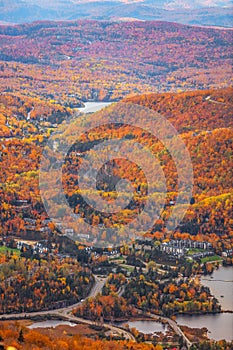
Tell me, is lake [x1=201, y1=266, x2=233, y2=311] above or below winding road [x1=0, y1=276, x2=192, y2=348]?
below

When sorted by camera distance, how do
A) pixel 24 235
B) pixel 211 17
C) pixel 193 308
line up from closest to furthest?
1. pixel 193 308
2. pixel 24 235
3. pixel 211 17

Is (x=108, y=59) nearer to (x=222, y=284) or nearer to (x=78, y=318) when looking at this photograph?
(x=222, y=284)

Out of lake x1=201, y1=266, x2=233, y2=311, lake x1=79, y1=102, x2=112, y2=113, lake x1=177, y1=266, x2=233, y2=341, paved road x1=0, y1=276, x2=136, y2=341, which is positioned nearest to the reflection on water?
lake x1=177, y1=266, x2=233, y2=341

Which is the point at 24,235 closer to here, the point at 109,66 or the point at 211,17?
the point at 109,66

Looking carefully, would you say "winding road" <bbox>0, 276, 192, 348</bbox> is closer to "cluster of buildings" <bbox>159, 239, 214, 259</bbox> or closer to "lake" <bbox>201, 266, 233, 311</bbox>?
"lake" <bbox>201, 266, 233, 311</bbox>

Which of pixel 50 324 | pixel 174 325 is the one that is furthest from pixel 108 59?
pixel 50 324

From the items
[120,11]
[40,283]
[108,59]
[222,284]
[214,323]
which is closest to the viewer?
[214,323]

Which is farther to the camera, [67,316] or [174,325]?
[67,316]

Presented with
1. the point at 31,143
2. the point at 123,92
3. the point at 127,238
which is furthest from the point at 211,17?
the point at 127,238
